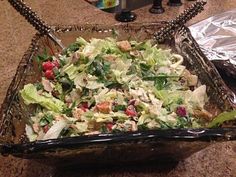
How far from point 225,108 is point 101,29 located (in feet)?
1.37

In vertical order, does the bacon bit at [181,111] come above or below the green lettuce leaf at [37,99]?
below

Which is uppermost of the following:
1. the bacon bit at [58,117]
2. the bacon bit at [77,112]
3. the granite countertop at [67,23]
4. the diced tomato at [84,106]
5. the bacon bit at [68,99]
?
the bacon bit at [77,112]

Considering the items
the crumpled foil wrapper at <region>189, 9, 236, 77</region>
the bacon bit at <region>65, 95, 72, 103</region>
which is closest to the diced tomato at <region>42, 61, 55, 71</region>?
the bacon bit at <region>65, 95, 72, 103</region>

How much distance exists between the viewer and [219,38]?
38.0 inches

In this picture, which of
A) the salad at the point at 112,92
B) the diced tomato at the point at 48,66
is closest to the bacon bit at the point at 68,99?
the salad at the point at 112,92

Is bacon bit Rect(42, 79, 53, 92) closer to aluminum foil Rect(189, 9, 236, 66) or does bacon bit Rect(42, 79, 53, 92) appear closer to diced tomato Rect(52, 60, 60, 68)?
diced tomato Rect(52, 60, 60, 68)

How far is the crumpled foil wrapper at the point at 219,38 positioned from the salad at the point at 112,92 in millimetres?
103

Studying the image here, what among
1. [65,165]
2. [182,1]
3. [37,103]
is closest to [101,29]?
[37,103]

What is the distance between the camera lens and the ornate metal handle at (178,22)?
0.85 meters

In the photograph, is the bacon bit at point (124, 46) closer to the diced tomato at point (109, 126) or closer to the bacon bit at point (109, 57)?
the bacon bit at point (109, 57)

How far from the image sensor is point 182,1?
4.71ft

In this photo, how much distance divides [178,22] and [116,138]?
1.46 ft

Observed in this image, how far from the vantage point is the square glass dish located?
0.53 metres

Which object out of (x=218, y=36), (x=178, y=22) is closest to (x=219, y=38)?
(x=218, y=36)
